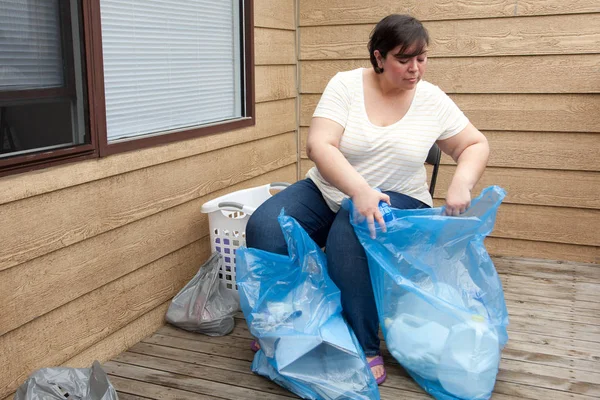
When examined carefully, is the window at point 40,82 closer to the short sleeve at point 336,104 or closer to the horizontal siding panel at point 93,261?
the horizontal siding panel at point 93,261

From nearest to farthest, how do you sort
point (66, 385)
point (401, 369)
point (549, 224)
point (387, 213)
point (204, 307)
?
point (66, 385), point (387, 213), point (401, 369), point (204, 307), point (549, 224)

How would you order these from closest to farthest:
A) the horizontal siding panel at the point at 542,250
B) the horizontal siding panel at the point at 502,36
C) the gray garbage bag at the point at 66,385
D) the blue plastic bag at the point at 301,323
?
the gray garbage bag at the point at 66,385 → the blue plastic bag at the point at 301,323 → the horizontal siding panel at the point at 502,36 → the horizontal siding panel at the point at 542,250

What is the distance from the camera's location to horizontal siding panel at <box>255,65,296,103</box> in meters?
3.06

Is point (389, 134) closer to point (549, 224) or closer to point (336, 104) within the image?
point (336, 104)

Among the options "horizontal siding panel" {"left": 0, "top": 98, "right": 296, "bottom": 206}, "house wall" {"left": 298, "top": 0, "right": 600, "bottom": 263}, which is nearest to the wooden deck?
"house wall" {"left": 298, "top": 0, "right": 600, "bottom": 263}

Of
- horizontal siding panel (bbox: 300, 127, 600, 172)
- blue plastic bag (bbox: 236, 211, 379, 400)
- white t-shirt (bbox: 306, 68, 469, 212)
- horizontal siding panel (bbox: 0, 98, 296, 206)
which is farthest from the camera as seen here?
horizontal siding panel (bbox: 300, 127, 600, 172)

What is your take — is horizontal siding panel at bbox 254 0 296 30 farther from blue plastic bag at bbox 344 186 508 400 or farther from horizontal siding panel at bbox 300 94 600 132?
blue plastic bag at bbox 344 186 508 400

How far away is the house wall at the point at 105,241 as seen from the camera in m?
1.83

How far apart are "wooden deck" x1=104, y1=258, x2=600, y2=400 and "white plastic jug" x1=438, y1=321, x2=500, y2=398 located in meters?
0.12

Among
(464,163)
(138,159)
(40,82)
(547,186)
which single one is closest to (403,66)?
(464,163)

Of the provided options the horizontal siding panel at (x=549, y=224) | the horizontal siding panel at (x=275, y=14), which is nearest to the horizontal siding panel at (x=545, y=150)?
the horizontal siding panel at (x=549, y=224)

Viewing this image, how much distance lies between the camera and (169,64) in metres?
2.45

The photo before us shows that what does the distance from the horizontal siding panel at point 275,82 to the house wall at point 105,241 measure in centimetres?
1

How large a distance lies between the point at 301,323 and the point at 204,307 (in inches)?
23.6
